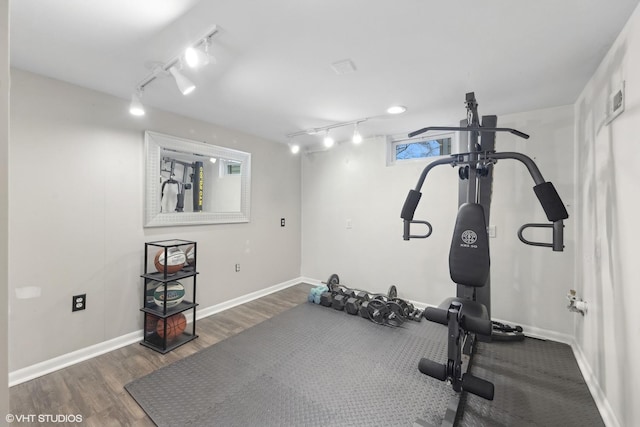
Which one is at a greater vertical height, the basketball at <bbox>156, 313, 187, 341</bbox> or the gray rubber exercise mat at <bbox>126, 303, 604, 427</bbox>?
the basketball at <bbox>156, 313, 187, 341</bbox>

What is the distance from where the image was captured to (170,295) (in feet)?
8.27

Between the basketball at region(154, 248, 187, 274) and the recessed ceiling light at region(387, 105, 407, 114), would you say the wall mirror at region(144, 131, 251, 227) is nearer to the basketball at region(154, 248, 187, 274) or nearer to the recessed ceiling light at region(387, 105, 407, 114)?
the basketball at region(154, 248, 187, 274)

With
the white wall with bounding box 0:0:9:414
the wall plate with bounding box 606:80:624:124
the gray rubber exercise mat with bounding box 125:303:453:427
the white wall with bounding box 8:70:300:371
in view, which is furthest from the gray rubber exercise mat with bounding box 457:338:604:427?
the white wall with bounding box 8:70:300:371

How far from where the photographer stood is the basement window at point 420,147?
3357 millimetres

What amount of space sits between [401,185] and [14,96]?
12.2 feet

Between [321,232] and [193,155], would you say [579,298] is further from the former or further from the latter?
[193,155]

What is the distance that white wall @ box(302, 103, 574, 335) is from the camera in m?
2.66

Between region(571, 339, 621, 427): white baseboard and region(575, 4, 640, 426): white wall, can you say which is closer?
region(575, 4, 640, 426): white wall

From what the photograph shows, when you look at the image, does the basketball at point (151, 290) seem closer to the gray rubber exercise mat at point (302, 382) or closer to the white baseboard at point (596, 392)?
the gray rubber exercise mat at point (302, 382)

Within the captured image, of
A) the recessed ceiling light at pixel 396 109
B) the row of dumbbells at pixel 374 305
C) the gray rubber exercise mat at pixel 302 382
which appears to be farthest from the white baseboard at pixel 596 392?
the recessed ceiling light at pixel 396 109

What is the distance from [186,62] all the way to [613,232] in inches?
114

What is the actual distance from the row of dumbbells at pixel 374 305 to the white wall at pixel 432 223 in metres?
0.32

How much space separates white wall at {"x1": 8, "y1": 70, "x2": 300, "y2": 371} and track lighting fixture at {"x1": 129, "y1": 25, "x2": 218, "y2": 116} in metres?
0.59

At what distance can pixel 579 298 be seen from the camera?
7.69 ft
